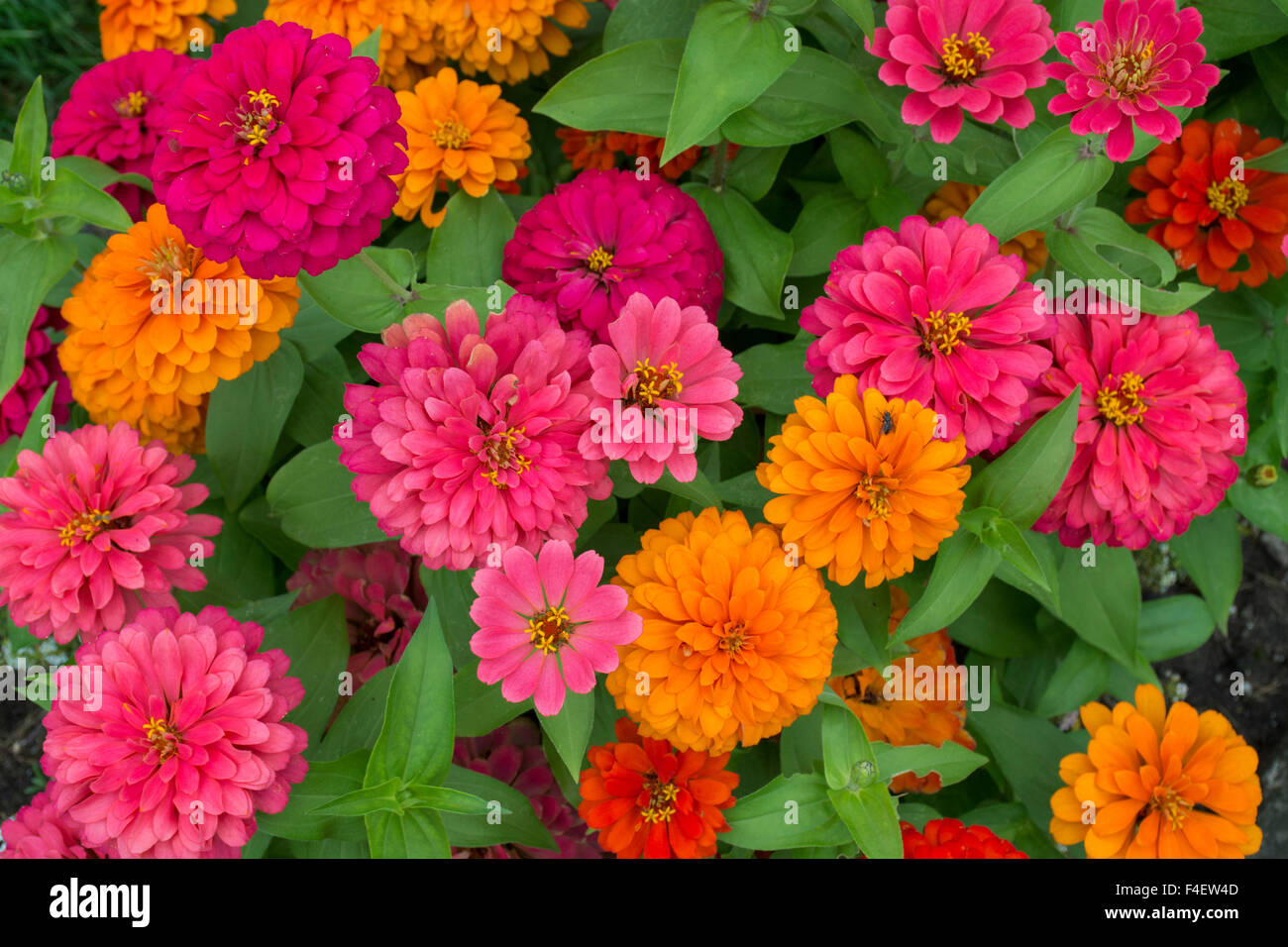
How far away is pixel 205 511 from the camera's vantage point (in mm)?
1941

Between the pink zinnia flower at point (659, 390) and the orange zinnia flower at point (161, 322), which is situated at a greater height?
the orange zinnia flower at point (161, 322)

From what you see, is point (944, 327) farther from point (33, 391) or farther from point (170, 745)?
point (33, 391)

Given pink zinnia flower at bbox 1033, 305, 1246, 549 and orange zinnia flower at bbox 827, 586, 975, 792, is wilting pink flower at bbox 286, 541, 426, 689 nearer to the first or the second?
orange zinnia flower at bbox 827, 586, 975, 792

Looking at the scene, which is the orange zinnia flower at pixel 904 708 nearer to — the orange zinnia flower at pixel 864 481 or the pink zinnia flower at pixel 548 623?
the orange zinnia flower at pixel 864 481

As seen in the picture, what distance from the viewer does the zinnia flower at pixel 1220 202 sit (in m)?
1.75

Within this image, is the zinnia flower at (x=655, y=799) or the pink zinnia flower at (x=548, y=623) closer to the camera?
the pink zinnia flower at (x=548, y=623)

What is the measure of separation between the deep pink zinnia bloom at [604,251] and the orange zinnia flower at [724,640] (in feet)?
1.25

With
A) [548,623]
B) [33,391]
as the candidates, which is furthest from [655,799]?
[33,391]

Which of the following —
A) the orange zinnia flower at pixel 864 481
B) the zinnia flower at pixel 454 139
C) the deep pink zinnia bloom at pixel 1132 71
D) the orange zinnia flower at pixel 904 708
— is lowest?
the orange zinnia flower at pixel 904 708

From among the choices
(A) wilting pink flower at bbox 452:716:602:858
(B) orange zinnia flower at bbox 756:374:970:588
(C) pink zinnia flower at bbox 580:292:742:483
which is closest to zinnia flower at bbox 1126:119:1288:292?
(B) orange zinnia flower at bbox 756:374:970:588

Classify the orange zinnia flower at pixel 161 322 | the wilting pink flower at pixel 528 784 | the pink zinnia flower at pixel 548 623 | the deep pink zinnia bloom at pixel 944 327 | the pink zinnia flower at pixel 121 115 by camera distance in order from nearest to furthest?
1. the pink zinnia flower at pixel 548 623
2. the deep pink zinnia bloom at pixel 944 327
3. the orange zinnia flower at pixel 161 322
4. the wilting pink flower at pixel 528 784
5. the pink zinnia flower at pixel 121 115

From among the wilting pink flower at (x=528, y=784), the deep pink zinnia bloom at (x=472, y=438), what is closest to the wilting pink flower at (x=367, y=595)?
the wilting pink flower at (x=528, y=784)

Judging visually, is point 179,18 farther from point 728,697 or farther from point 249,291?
point 728,697

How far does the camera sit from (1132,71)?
1344 millimetres
